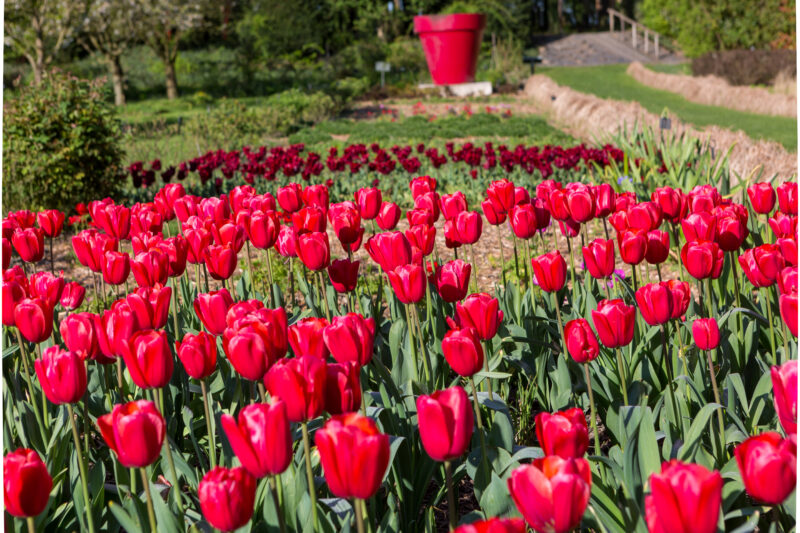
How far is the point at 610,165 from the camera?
727 cm

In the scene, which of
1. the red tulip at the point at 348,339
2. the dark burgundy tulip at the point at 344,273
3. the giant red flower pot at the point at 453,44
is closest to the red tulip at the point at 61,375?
the red tulip at the point at 348,339

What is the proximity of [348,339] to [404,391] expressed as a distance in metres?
0.68

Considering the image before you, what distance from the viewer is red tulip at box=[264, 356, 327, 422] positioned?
1.44 metres

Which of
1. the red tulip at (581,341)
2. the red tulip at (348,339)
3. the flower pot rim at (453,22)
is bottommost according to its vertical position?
the red tulip at (581,341)

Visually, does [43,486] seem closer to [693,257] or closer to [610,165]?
[693,257]

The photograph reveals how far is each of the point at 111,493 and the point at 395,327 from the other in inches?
42.7

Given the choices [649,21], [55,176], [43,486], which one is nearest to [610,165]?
[55,176]

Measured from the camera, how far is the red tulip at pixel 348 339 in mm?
1766

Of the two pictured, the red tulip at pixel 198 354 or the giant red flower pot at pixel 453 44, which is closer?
the red tulip at pixel 198 354

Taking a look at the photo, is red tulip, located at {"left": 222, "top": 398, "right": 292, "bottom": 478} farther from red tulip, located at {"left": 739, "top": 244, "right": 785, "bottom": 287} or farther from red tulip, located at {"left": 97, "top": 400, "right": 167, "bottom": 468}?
red tulip, located at {"left": 739, "top": 244, "right": 785, "bottom": 287}

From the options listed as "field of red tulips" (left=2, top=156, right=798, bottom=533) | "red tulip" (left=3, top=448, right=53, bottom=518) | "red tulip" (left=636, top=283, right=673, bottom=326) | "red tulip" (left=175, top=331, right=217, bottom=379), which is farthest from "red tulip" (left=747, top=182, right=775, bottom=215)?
"red tulip" (left=3, top=448, right=53, bottom=518)

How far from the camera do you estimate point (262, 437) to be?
1304 mm

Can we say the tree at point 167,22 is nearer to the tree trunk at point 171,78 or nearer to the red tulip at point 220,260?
the tree trunk at point 171,78

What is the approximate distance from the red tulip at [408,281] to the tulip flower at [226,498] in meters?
0.96
